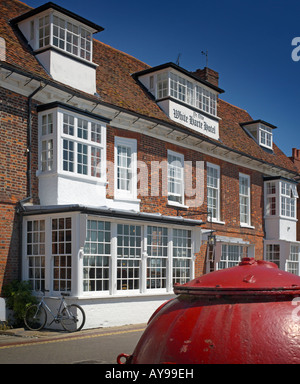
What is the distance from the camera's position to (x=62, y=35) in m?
15.5

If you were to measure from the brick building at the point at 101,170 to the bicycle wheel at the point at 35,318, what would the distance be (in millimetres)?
693

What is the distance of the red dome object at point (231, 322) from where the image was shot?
311 cm

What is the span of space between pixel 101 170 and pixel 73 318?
4378 mm

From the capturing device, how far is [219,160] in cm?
2156

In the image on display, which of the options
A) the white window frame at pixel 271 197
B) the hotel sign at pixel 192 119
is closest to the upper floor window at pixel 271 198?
the white window frame at pixel 271 197

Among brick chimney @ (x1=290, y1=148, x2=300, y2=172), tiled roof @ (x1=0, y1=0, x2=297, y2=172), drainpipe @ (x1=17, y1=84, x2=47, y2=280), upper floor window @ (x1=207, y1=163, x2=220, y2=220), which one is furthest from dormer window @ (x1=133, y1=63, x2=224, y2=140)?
brick chimney @ (x1=290, y1=148, x2=300, y2=172)

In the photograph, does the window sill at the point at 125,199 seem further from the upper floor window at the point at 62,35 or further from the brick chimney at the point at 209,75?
the brick chimney at the point at 209,75

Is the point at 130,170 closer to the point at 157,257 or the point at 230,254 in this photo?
the point at 157,257

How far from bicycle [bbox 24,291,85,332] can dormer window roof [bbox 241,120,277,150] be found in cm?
1562

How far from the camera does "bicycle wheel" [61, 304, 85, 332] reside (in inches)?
502

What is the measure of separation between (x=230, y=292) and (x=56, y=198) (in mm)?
10776

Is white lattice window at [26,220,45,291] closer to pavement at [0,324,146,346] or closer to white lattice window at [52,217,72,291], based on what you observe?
white lattice window at [52,217,72,291]

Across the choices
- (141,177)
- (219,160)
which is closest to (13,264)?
(141,177)
